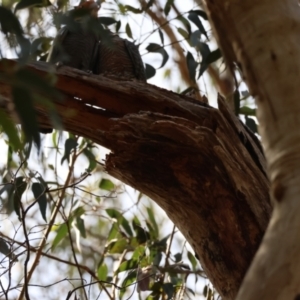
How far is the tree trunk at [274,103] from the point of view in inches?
27.9

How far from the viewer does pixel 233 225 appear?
1375mm

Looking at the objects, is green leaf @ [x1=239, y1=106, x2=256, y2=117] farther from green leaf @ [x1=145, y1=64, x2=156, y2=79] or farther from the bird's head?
the bird's head

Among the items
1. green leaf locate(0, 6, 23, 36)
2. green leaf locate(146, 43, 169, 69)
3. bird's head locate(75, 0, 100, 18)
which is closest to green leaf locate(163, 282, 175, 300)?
green leaf locate(146, 43, 169, 69)

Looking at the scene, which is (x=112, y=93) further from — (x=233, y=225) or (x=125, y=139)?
(x=233, y=225)

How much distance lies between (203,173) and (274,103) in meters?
0.60

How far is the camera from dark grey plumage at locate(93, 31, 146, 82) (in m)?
2.16

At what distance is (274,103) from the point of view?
2.64 feet

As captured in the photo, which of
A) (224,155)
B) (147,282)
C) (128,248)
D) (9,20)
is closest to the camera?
(9,20)

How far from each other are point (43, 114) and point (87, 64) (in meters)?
0.64

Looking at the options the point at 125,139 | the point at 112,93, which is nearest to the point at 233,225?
the point at 125,139

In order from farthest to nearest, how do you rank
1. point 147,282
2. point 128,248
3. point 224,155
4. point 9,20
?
point 128,248, point 147,282, point 224,155, point 9,20

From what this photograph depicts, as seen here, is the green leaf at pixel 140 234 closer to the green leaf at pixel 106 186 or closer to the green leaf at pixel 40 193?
the green leaf at pixel 106 186

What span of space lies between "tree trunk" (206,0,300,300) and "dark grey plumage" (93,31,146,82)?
1.29 m

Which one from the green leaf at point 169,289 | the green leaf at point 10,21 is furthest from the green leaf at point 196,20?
the green leaf at point 10,21
